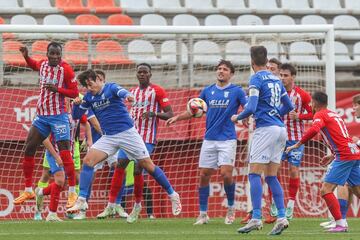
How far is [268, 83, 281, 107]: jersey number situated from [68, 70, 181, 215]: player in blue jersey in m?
2.34

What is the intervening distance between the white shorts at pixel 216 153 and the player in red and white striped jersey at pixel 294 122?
110 cm

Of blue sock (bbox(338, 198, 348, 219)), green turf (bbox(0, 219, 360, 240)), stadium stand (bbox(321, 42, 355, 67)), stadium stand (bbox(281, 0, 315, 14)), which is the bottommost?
green turf (bbox(0, 219, 360, 240))

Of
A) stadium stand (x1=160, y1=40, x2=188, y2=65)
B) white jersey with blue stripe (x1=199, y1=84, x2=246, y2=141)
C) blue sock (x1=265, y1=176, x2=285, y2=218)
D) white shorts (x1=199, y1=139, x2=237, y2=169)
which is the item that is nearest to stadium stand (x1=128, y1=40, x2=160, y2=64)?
stadium stand (x1=160, y1=40, x2=188, y2=65)

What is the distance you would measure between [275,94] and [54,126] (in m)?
3.61

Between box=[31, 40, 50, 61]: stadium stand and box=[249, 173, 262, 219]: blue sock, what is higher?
box=[31, 40, 50, 61]: stadium stand

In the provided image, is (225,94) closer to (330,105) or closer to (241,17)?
(330,105)

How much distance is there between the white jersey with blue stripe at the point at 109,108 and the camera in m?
12.4

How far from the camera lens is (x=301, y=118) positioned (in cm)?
1369

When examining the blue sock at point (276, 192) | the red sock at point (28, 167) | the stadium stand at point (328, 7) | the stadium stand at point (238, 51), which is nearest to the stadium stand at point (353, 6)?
the stadium stand at point (328, 7)

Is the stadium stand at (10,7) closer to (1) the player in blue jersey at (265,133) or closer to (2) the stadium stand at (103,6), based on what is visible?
(2) the stadium stand at (103,6)

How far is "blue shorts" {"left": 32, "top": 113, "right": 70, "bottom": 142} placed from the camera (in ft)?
42.6

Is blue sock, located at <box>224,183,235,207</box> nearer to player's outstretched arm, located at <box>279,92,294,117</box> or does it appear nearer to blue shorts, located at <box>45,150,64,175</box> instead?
player's outstretched arm, located at <box>279,92,294,117</box>

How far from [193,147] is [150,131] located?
2.04 metres

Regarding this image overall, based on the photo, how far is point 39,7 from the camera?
1942 cm
